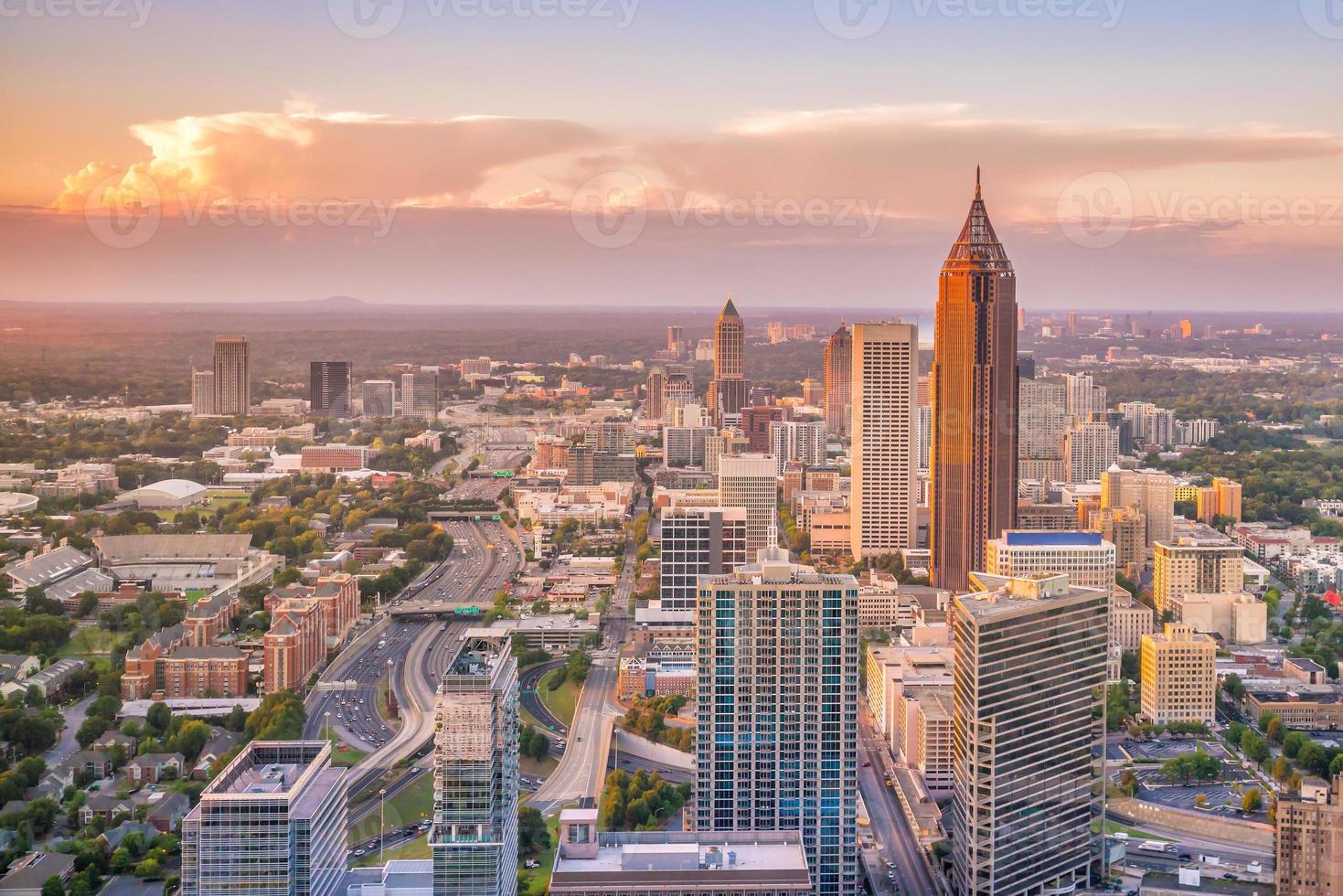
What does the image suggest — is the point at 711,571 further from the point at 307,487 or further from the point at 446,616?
the point at 307,487

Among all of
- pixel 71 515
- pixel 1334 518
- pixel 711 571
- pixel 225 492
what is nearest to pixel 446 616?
pixel 711 571

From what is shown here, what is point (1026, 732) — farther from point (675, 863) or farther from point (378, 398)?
point (378, 398)

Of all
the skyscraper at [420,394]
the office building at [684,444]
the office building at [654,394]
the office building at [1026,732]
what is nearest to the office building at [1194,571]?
the office building at [1026,732]

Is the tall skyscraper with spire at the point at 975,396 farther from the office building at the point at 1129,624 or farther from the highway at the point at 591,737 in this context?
the highway at the point at 591,737

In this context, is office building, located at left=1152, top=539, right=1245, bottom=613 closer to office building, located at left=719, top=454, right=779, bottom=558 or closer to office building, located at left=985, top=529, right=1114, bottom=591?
office building, located at left=985, top=529, right=1114, bottom=591

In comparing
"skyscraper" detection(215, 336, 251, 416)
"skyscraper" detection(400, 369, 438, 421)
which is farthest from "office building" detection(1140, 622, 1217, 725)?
"skyscraper" detection(400, 369, 438, 421)
